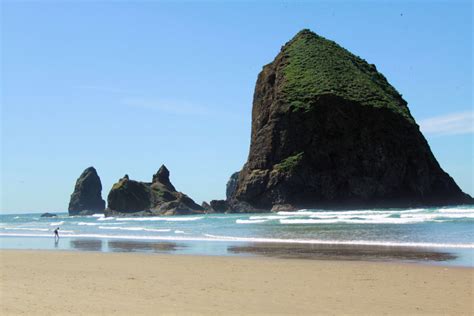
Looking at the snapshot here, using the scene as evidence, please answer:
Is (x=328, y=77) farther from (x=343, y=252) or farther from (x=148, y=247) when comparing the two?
(x=343, y=252)

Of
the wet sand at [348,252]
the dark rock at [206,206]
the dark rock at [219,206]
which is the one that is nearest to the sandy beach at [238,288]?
the wet sand at [348,252]

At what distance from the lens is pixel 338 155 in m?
80.6

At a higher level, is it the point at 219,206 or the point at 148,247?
the point at 219,206

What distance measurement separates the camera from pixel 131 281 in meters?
12.5

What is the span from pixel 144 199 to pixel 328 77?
4208cm

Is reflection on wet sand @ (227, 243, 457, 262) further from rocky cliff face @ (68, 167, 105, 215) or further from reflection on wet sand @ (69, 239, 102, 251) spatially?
rocky cliff face @ (68, 167, 105, 215)

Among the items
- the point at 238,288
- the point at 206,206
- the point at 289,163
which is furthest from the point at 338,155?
the point at 238,288

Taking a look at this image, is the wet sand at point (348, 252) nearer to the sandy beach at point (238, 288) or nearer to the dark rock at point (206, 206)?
the sandy beach at point (238, 288)

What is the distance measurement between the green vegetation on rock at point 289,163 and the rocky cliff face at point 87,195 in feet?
272

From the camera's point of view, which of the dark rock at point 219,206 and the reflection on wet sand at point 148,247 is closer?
the reflection on wet sand at point 148,247

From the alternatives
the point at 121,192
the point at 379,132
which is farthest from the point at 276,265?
the point at 121,192

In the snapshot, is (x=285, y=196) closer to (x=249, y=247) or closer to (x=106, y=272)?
(x=249, y=247)

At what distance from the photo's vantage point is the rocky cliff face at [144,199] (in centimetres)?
9469

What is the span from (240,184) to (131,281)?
242 feet
